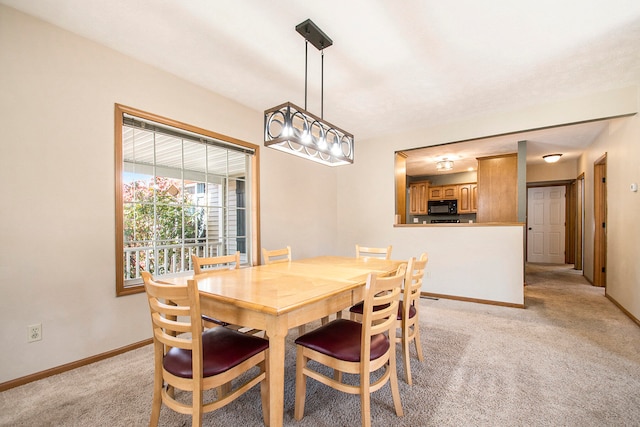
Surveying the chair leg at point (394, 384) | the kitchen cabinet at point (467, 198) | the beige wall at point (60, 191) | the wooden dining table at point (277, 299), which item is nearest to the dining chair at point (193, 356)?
the wooden dining table at point (277, 299)

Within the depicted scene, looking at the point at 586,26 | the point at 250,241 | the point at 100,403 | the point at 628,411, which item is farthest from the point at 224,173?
the point at 628,411

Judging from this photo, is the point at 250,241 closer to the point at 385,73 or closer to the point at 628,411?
the point at 385,73

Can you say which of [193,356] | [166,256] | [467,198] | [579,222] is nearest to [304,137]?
[193,356]

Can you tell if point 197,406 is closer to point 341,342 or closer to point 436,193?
point 341,342

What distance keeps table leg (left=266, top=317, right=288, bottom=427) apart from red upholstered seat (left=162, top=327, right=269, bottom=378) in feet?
0.79

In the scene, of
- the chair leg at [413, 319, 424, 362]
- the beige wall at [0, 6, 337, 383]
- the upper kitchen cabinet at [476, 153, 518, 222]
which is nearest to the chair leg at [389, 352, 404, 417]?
the chair leg at [413, 319, 424, 362]

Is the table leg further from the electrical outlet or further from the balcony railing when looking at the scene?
the balcony railing

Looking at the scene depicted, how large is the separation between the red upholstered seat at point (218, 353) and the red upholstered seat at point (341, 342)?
0.27 meters

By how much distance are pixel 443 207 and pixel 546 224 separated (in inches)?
106

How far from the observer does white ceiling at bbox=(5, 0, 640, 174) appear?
193cm

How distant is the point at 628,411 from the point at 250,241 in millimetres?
3417

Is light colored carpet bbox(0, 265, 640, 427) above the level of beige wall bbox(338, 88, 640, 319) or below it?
below

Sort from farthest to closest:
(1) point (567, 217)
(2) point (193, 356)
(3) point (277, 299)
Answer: (1) point (567, 217) → (3) point (277, 299) → (2) point (193, 356)

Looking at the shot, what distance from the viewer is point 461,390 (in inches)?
72.7
